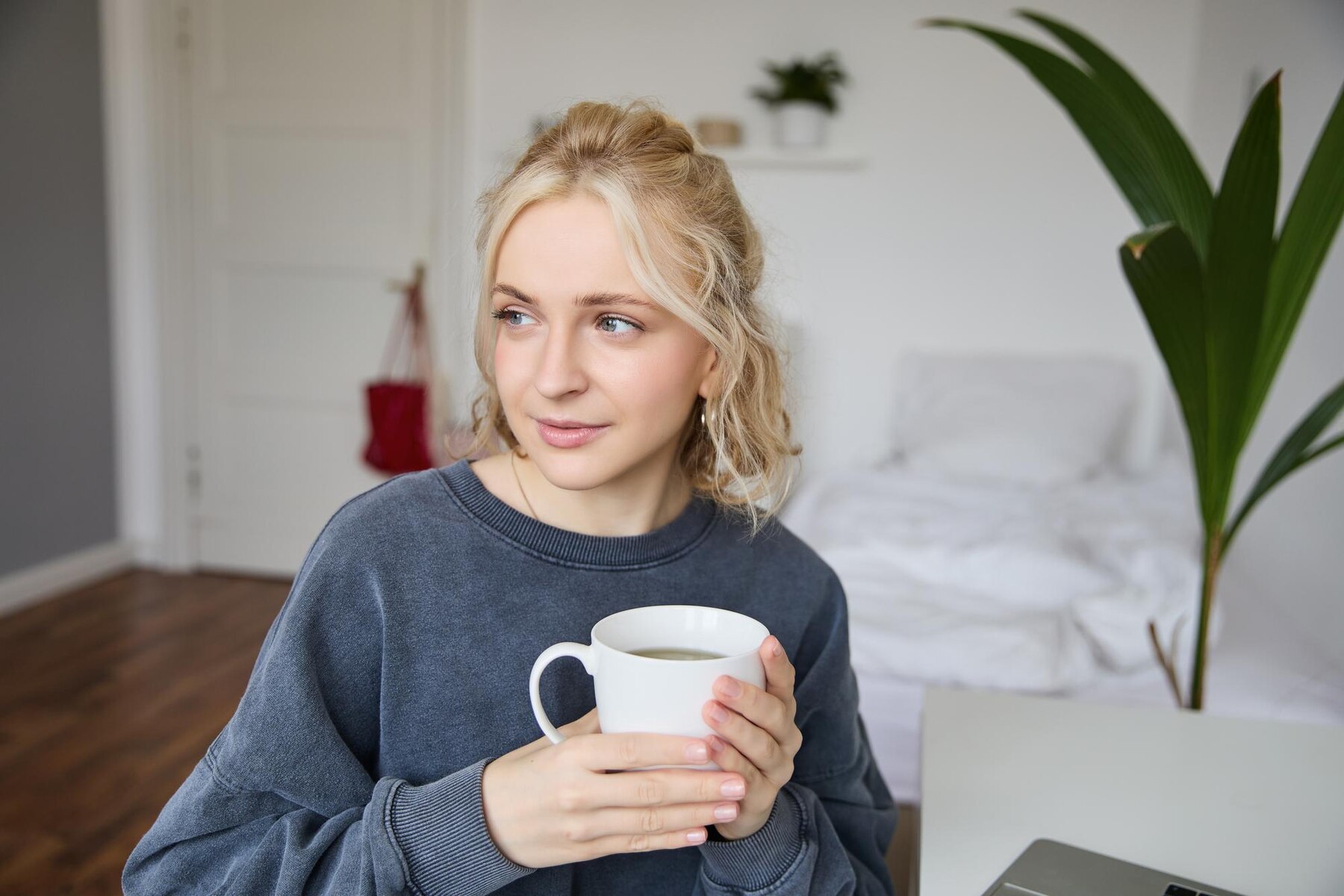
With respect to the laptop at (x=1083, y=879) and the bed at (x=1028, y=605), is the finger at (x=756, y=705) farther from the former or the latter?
the bed at (x=1028, y=605)

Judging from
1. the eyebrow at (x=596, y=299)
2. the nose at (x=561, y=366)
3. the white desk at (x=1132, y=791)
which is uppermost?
the eyebrow at (x=596, y=299)

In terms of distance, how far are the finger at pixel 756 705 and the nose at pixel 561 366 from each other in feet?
0.90

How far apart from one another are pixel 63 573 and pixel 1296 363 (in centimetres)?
361

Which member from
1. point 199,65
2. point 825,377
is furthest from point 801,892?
point 199,65

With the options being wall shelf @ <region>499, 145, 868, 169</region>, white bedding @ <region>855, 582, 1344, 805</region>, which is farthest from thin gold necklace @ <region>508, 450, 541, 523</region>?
wall shelf @ <region>499, 145, 868, 169</region>

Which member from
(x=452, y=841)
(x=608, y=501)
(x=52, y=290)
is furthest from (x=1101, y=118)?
(x=52, y=290)

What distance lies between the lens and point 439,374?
3.67 m

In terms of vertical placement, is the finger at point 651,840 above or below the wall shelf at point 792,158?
below

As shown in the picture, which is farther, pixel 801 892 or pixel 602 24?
pixel 602 24

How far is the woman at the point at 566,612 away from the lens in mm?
674

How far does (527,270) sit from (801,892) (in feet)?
1.57

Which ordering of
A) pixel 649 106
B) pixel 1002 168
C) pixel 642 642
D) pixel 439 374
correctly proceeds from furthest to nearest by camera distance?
pixel 439 374, pixel 1002 168, pixel 649 106, pixel 642 642

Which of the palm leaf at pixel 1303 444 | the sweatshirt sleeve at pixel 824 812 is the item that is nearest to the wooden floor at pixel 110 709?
the sweatshirt sleeve at pixel 824 812

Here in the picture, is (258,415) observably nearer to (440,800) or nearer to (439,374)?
(439,374)
